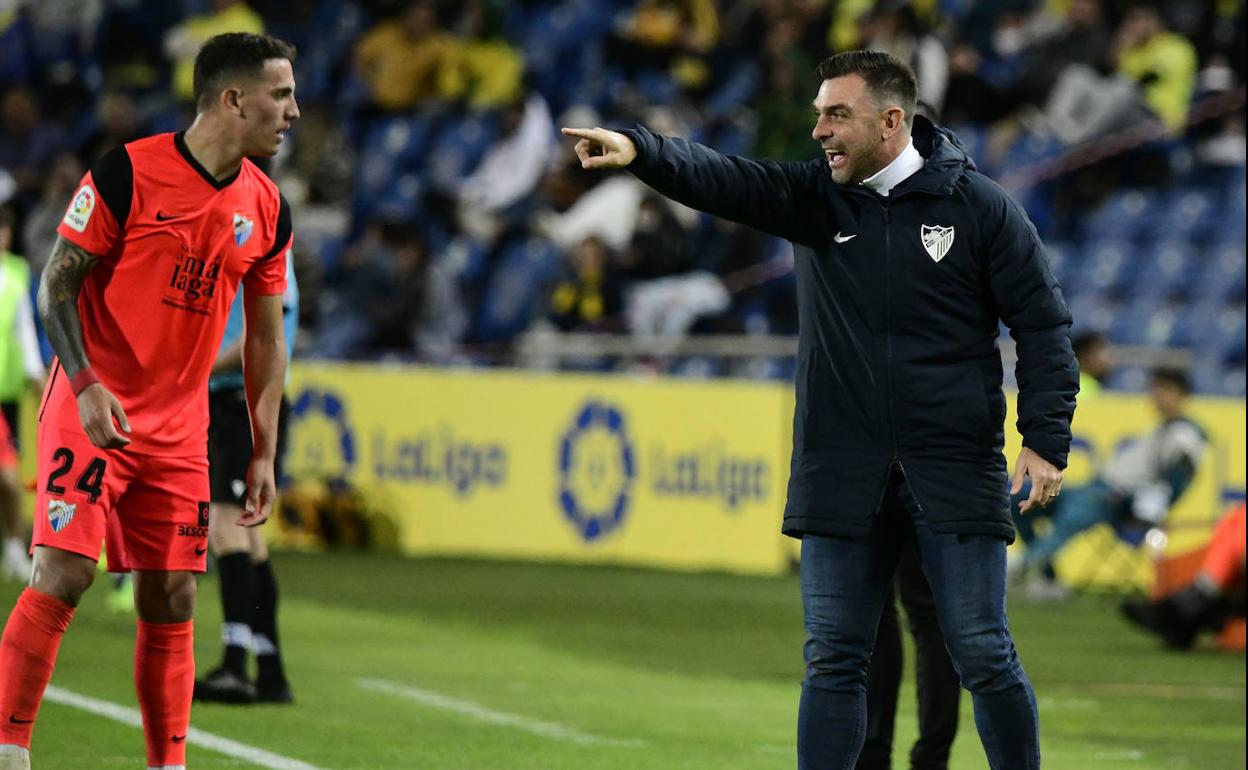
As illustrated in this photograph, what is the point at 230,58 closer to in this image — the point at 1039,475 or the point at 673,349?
the point at 1039,475

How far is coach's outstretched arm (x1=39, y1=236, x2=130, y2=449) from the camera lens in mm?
6266

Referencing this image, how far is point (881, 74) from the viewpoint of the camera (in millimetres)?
6211

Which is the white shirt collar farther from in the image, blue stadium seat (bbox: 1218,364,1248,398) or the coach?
blue stadium seat (bbox: 1218,364,1248,398)

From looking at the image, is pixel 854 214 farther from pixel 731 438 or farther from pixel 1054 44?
pixel 1054 44

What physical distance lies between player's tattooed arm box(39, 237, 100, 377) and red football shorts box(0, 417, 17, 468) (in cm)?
863

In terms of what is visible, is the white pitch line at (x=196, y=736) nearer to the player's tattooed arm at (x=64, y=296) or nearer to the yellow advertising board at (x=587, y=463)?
the player's tattooed arm at (x=64, y=296)

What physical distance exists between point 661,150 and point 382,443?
1337 centimetres

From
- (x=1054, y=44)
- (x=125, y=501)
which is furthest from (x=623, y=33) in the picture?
(x=125, y=501)

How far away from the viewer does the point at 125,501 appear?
6.66 metres

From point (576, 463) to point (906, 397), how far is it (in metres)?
12.3

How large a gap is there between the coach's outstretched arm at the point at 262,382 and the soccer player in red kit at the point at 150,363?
0.58 ft

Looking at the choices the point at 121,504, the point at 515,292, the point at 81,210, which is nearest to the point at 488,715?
the point at 121,504

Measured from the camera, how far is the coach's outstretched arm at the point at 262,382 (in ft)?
23.0

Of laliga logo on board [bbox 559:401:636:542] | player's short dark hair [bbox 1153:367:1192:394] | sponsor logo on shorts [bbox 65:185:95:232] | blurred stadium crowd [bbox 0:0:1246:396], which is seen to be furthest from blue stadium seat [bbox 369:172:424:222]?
sponsor logo on shorts [bbox 65:185:95:232]
